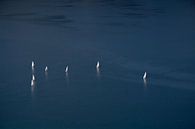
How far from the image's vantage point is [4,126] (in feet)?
37.8

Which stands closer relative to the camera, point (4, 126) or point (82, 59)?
point (4, 126)

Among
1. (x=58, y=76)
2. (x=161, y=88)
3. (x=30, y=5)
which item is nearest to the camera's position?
(x=161, y=88)

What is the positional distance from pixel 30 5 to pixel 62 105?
2054cm

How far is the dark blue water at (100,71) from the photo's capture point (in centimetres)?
1209

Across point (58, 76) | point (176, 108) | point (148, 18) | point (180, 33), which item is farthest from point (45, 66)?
point (148, 18)

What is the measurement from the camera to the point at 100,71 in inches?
622

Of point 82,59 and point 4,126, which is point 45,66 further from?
point 4,126

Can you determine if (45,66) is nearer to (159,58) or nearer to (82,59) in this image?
(82,59)

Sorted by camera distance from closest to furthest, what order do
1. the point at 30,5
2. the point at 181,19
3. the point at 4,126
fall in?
1. the point at 4,126
2. the point at 181,19
3. the point at 30,5

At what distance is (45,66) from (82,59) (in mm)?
1688

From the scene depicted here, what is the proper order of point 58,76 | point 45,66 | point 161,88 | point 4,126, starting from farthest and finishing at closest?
point 45,66 < point 58,76 < point 161,88 < point 4,126

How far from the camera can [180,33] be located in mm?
21312

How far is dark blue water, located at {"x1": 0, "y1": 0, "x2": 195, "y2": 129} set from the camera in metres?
12.1

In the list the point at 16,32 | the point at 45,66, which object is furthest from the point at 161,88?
the point at 16,32
